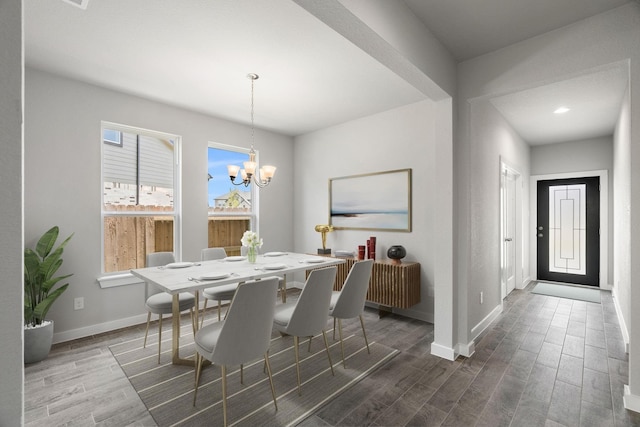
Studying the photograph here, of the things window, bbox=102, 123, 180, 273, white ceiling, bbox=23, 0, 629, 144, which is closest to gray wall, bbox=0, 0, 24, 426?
white ceiling, bbox=23, 0, 629, 144

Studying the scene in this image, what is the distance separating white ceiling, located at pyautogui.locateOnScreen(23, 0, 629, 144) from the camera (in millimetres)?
2039

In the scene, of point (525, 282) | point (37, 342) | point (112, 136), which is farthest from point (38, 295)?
point (525, 282)

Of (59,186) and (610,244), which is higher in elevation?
(59,186)

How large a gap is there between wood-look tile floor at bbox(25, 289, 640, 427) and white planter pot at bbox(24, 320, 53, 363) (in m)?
0.07

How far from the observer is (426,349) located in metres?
2.86

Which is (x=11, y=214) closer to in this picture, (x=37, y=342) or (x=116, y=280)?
(x=37, y=342)

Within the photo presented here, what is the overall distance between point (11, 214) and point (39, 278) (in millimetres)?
2709

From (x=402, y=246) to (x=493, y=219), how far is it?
1.10m

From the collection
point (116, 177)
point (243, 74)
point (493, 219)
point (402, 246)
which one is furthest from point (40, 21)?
point (493, 219)

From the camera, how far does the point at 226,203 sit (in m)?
4.58

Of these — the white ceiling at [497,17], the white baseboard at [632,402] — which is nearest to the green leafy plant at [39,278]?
the white ceiling at [497,17]

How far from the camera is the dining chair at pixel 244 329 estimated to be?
1.70 meters

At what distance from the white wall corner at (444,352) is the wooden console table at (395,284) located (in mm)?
758

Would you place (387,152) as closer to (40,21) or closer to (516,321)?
(516,321)
